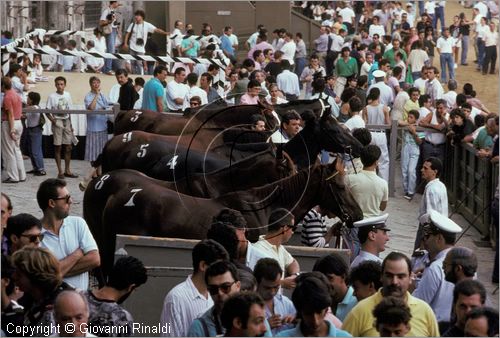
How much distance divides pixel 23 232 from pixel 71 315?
6.57ft

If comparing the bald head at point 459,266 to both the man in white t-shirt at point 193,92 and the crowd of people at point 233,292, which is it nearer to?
the crowd of people at point 233,292

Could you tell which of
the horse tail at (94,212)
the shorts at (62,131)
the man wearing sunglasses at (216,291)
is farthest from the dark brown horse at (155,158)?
the man wearing sunglasses at (216,291)

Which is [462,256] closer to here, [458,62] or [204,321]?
[204,321]

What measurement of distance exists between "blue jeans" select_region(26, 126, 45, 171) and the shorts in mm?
279

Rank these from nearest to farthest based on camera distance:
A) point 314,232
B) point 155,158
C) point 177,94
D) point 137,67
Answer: point 314,232
point 155,158
point 177,94
point 137,67

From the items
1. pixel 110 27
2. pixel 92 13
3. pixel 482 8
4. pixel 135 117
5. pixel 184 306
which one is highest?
pixel 482 8

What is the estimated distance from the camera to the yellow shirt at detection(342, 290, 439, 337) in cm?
940

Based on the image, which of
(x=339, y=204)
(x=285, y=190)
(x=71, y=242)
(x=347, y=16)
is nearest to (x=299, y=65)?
(x=347, y=16)

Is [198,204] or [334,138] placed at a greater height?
[334,138]

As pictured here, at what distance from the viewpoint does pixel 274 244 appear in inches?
463

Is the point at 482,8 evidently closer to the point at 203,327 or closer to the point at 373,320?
the point at 373,320

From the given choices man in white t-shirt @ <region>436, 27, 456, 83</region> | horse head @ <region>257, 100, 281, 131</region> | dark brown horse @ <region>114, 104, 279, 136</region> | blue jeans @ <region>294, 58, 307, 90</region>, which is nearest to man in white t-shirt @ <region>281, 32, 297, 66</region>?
blue jeans @ <region>294, 58, 307, 90</region>

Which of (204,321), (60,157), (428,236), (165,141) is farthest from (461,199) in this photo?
(204,321)

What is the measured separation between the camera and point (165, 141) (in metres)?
17.9
